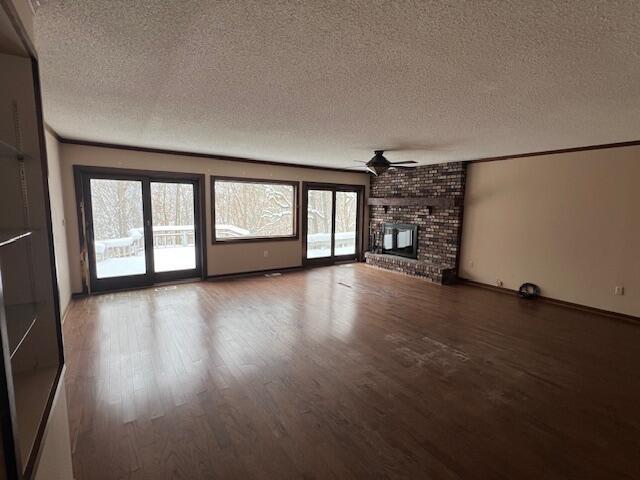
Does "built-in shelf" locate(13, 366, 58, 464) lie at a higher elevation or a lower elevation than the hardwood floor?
higher

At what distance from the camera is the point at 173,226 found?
5570 mm

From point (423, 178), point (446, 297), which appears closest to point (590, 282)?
point (446, 297)

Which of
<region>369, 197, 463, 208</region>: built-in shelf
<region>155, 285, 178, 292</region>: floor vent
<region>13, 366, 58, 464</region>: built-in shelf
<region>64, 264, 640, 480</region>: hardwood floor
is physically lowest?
<region>64, 264, 640, 480</region>: hardwood floor

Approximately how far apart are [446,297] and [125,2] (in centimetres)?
514

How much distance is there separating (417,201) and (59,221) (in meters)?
6.09

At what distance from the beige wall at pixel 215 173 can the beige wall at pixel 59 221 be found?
0.60 ft

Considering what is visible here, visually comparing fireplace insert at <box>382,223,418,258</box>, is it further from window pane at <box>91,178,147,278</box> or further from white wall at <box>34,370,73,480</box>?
white wall at <box>34,370,73,480</box>

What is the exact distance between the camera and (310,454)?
1.86 m

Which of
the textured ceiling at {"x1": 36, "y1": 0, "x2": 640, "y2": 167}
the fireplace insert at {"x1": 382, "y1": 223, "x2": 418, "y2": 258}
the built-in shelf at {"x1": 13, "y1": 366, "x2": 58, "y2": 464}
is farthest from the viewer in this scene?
the fireplace insert at {"x1": 382, "y1": 223, "x2": 418, "y2": 258}

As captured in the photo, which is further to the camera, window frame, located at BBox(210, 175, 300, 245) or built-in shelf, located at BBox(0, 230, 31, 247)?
window frame, located at BBox(210, 175, 300, 245)

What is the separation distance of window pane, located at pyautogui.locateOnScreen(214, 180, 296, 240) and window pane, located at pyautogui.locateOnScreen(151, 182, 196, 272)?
529mm

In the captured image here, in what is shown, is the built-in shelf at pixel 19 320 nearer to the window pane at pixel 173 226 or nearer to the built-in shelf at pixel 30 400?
the built-in shelf at pixel 30 400

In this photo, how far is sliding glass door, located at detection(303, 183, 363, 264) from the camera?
7.27 metres

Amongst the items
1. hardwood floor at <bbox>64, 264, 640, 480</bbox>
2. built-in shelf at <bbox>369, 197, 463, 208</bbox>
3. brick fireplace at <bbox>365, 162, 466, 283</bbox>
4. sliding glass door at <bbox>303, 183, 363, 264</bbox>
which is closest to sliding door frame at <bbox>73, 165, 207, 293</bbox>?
hardwood floor at <bbox>64, 264, 640, 480</bbox>
